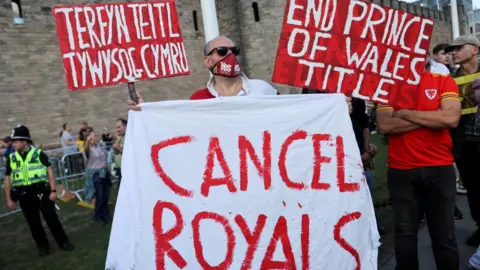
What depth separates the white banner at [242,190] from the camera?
6.65ft

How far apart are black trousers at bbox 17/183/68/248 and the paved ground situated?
3.53 metres

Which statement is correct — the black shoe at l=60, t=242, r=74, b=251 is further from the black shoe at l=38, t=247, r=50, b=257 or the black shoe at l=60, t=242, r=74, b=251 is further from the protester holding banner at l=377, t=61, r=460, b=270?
the protester holding banner at l=377, t=61, r=460, b=270

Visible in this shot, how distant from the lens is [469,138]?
3406 mm

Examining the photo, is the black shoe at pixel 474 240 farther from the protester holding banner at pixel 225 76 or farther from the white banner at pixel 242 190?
the protester holding banner at pixel 225 76

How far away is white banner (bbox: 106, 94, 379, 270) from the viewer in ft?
6.65

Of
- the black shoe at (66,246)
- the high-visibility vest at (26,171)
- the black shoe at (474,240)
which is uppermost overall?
the high-visibility vest at (26,171)

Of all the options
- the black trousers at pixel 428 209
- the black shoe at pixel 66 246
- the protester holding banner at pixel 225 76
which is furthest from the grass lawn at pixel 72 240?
the protester holding banner at pixel 225 76

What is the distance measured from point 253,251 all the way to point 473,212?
2376 mm

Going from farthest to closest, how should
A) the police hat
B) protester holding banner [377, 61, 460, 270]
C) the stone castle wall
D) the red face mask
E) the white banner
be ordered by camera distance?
the stone castle wall, the police hat, protester holding banner [377, 61, 460, 270], the red face mask, the white banner

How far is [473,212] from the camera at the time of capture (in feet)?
11.7

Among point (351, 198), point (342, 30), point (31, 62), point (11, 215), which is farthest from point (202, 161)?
point (31, 62)

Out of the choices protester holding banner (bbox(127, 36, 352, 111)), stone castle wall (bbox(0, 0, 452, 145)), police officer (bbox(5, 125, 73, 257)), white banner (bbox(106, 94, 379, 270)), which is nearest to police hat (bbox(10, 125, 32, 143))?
police officer (bbox(5, 125, 73, 257))

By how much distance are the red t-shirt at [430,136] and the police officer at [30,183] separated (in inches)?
149

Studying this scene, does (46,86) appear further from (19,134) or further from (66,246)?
(66,246)
